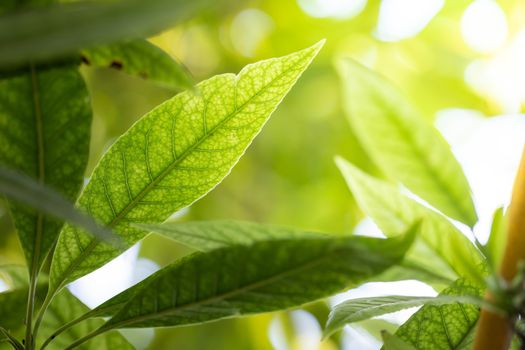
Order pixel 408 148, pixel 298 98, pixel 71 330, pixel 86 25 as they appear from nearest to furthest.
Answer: pixel 86 25
pixel 408 148
pixel 71 330
pixel 298 98

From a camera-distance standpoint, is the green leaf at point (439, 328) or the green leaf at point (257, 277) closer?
the green leaf at point (257, 277)

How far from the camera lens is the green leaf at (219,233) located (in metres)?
0.60

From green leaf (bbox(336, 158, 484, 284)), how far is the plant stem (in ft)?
0.34

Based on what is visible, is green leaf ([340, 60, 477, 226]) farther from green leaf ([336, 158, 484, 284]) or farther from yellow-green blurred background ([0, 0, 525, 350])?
yellow-green blurred background ([0, 0, 525, 350])

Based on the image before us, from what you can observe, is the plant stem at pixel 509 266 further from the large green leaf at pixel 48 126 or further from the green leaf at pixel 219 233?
the large green leaf at pixel 48 126

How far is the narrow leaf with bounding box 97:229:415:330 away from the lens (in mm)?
526

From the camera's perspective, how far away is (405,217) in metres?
0.69

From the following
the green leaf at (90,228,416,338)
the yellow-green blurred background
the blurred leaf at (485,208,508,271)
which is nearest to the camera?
the green leaf at (90,228,416,338)

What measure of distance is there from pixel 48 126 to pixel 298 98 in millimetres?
1391

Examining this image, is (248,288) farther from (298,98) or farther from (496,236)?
(298,98)

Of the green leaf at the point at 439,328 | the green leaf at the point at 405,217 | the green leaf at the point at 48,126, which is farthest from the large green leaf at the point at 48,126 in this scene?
the green leaf at the point at 439,328

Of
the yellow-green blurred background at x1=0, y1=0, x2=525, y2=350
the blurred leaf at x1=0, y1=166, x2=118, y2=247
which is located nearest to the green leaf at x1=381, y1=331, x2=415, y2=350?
the blurred leaf at x1=0, y1=166, x2=118, y2=247

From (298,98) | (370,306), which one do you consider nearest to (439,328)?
(370,306)

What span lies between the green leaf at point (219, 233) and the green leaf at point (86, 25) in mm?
216
